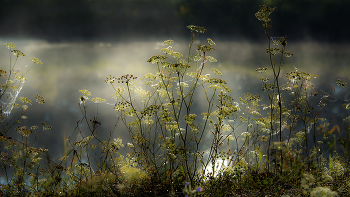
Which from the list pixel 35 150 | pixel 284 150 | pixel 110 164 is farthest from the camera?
pixel 110 164

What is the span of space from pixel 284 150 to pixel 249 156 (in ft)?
2.20

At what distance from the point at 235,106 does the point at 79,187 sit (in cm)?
196

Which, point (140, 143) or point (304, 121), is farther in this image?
point (304, 121)

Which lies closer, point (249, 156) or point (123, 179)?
point (123, 179)

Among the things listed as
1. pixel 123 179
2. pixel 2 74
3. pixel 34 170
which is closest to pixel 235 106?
pixel 123 179

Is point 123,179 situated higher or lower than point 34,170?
lower

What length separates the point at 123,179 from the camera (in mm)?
2594

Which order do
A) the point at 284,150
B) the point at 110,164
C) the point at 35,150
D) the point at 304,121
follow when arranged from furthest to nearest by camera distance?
the point at 304,121 → the point at 110,164 → the point at 35,150 → the point at 284,150

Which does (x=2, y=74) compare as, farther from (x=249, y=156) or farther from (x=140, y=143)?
(x=249, y=156)

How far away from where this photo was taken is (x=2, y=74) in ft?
9.46

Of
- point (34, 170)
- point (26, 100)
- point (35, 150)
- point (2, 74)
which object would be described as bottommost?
point (34, 170)

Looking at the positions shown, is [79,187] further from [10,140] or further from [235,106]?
[235,106]

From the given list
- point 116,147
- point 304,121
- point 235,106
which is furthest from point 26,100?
point 304,121

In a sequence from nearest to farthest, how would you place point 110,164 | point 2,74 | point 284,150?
point 284,150, point 110,164, point 2,74
